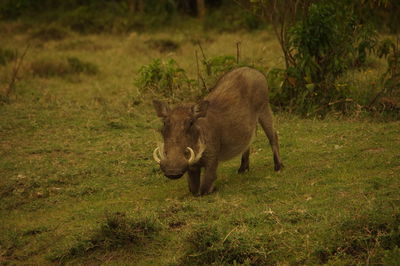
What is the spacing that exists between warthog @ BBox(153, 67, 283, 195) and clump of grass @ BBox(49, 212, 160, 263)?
0.60 meters

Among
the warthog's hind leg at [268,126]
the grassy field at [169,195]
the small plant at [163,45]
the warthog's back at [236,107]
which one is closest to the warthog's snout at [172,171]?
the grassy field at [169,195]

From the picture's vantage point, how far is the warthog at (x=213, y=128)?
16.7 feet

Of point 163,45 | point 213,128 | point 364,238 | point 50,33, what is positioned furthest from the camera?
point 50,33

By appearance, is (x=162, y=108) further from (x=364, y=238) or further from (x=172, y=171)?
(x=364, y=238)

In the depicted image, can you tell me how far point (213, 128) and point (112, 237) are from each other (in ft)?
5.11

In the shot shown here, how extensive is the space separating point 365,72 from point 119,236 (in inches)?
224

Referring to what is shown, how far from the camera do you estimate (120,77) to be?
36.6 ft

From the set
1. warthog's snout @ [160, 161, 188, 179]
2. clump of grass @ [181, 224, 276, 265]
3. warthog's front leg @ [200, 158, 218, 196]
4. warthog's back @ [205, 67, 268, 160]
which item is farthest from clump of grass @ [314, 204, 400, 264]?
warthog's back @ [205, 67, 268, 160]

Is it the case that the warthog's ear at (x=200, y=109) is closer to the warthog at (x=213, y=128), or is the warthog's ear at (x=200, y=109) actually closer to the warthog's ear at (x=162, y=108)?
the warthog at (x=213, y=128)

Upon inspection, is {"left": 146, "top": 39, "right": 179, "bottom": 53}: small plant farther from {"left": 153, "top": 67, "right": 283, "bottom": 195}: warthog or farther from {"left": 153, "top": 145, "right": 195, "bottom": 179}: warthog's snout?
{"left": 153, "top": 145, "right": 195, "bottom": 179}: warthog's snout

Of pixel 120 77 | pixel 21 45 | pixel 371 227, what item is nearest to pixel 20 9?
pixel 21 45

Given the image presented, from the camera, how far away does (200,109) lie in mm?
5309

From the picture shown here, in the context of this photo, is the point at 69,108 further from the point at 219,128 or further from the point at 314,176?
the point at 314,176

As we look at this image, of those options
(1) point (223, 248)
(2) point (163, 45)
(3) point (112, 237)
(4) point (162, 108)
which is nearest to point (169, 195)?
(4) point (162, 108)
